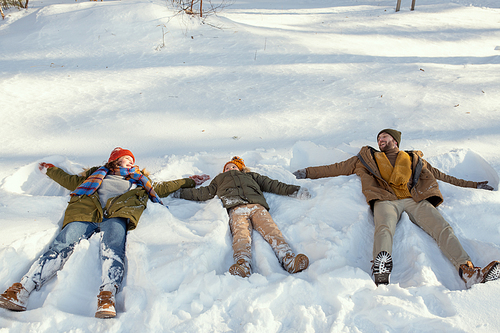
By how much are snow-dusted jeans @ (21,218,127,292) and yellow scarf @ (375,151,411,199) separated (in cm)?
265

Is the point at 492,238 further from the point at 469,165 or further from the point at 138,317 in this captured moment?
the point at 138,317

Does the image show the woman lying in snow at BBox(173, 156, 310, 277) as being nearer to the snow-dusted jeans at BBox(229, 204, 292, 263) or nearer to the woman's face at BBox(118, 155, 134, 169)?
the snow-dusted jeans at BBox(229, 204, 292, 263)

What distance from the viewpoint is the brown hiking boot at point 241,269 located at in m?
2.28

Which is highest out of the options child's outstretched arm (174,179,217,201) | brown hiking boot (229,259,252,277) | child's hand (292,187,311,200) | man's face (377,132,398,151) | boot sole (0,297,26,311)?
man's face (377,132,398,151)

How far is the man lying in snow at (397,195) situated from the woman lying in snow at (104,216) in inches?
72.0

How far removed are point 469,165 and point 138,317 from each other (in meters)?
4.05

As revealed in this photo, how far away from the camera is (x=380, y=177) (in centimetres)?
313

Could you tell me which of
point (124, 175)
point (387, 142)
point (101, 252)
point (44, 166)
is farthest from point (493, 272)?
point (44, 166)

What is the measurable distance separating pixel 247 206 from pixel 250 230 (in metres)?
0.27

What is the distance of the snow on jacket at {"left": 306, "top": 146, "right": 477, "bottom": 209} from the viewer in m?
2.98

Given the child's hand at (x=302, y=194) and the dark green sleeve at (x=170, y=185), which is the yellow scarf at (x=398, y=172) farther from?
the dark green sleeve at (x=170, y=185)

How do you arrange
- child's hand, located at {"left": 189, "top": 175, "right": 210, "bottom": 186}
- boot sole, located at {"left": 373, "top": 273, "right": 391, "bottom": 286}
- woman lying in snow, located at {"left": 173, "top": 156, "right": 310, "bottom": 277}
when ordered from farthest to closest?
child's hand, located at {"left": 189, "top": 175, "right": 210, "bottom": 186} → woman lying in snow, located at {"left": 173, "top": 156, "right": 310, "bottom": 277} → boot sole, located at {"left": 373, "top": 273, "right": 391, "bottom": 286}

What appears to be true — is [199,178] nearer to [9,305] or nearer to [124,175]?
[124,175]

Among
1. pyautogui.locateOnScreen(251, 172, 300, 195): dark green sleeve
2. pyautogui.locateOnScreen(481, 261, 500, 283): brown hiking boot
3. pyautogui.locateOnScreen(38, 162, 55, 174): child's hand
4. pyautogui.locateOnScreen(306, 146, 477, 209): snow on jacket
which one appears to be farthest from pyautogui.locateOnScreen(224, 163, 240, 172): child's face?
pyautogui.locateOnScreen(481, 261, 500, 283): brown hiking boot
